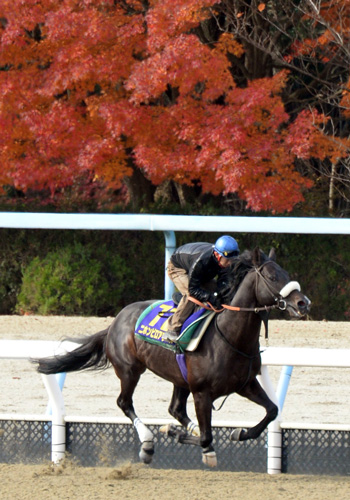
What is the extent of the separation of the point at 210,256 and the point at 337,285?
7.16 metres

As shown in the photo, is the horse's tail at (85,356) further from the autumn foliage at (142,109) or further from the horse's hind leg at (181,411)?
the autumn foliage at (142,109)

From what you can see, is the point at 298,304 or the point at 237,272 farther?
the point at 237,272

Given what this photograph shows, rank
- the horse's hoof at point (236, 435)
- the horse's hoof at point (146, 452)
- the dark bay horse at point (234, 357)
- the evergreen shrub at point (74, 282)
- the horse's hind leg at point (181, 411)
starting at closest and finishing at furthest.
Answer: the dark bay horse at point (234, 357), the horse's hoof at point (236, 435), the horse's hoof at point (146, 452), the horse's hind leg at point (181, 411), the evergreen shrub at point (74, 282)

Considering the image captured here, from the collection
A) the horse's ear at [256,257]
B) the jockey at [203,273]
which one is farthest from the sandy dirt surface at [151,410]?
the horse's ear at [256,257]

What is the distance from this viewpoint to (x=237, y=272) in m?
5.04

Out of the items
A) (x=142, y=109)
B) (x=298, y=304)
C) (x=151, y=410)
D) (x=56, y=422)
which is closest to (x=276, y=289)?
(x=298, y=304)

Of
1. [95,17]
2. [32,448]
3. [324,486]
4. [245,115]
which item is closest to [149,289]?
[245,115]

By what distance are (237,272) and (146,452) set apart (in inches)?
46.5

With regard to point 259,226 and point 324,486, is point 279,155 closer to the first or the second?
point 259,226

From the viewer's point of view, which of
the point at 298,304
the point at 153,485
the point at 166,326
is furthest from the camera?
the point at 166,326

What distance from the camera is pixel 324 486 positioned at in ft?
15.8

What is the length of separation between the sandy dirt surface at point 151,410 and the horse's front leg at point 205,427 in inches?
5.3

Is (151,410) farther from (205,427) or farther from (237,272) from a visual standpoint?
(237,272)

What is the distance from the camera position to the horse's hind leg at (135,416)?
5160 mm
